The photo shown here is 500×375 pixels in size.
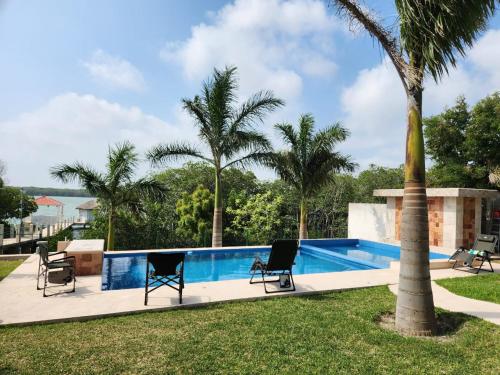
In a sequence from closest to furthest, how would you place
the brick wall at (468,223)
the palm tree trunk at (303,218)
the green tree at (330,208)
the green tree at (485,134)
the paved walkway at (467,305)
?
the paved walkway at (467,305) → the brick wall at (468,223) → the palm tree trunk at (303,218) → the green tree at (485,134) → the green tree at (330,208)

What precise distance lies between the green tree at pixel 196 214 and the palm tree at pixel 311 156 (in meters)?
4.36

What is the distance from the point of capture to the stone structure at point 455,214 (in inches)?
525

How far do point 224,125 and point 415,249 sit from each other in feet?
29.1

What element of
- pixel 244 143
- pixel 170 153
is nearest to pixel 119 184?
pixel 170 153

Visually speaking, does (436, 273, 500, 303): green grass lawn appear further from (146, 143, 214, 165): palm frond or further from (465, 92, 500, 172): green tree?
(465, 92, 500, 172): green tree

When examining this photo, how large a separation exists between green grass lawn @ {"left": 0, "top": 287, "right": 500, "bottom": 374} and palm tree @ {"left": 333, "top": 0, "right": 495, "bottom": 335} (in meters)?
0.51

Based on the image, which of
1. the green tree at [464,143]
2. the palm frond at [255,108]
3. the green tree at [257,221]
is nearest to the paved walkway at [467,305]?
the palm frond at [255,108]

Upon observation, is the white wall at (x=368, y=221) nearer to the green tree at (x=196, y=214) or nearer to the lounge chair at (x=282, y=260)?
the green tree at (x=196, y=214)

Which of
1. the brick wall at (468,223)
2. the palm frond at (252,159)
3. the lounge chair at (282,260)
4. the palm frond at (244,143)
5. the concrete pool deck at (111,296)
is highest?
the palm frond at (244,143)

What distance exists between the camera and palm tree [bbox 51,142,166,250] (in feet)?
37.8

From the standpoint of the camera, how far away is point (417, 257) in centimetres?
463

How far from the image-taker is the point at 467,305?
234 inches

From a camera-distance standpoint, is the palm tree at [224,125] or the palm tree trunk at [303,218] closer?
the palm tree at [224,125]

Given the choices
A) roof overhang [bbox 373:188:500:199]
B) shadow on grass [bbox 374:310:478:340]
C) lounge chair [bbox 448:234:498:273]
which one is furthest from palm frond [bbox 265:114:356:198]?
shadow on grass [bbox 374:310:478:340]
